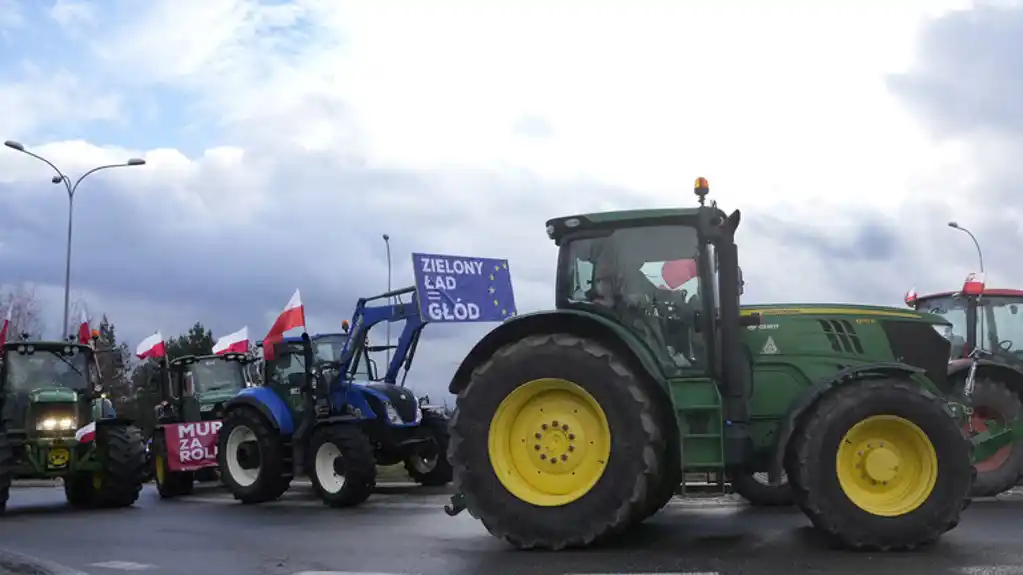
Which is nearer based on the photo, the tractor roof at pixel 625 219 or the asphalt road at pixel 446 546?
the asphalt road at pixel 446 546

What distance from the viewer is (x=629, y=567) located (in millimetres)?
6348

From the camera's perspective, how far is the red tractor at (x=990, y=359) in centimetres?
1085

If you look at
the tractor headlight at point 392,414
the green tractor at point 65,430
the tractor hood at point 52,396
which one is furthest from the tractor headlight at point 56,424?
the tractor headlight at point 392,414

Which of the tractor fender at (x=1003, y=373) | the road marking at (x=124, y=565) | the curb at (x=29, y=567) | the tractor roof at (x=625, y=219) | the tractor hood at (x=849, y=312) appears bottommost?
the road marking at (x=124, y=565)

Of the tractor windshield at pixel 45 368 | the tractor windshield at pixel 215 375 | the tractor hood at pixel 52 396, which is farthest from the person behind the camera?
the tractor windshield at pixel 215 375

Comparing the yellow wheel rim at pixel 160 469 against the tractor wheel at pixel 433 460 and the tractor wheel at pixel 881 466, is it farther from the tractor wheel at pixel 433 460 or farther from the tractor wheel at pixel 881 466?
the tractor wheel at pixel 881 466

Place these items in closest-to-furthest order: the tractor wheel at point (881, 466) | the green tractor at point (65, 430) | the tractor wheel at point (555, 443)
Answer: the tractor wheel at point (881, 466) → the tractor wheel at point (555, 443) → the green tractor at point (65, 430)

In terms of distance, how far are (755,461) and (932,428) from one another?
3.94 ft

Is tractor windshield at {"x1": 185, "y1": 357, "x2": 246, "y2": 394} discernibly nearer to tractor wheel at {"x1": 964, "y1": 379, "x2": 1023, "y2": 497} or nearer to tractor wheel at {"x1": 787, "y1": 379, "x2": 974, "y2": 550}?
tractor wheel at {"x1": 964, "y1": 379, "x2": 1023, "y2": 497}

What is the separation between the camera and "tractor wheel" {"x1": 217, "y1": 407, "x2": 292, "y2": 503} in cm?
1425

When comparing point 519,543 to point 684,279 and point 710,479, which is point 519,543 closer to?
point 710,479

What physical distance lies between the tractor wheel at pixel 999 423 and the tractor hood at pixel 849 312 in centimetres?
364

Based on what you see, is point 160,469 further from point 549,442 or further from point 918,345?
point 918,345

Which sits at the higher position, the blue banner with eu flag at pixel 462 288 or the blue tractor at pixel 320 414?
the blue banner with eu flag at pixel 462 288
